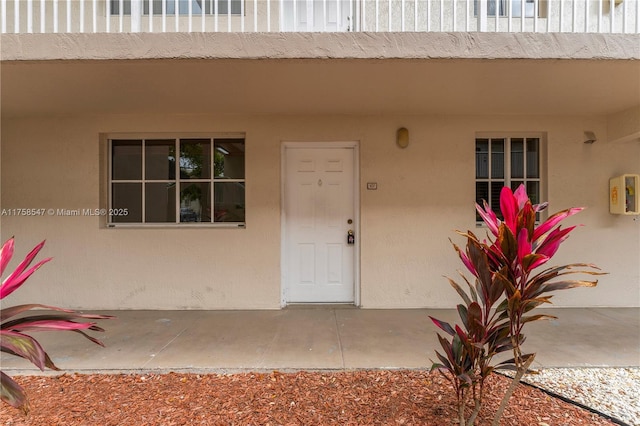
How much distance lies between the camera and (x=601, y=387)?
2.58m

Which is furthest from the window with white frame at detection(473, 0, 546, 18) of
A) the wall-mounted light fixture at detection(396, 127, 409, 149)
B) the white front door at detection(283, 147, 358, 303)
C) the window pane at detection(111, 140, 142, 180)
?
the window pane at detection(111, 140, 142, 180)

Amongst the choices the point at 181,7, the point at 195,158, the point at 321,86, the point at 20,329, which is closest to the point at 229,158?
the point at 195,158

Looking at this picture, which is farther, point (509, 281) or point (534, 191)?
point (534, 191)

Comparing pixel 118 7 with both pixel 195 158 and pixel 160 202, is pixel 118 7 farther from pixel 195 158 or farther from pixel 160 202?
pixel 160 202

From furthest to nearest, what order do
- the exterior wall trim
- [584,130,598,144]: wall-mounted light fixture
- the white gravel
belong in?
[584,130,598,144]: wall-mounted light fixture
the exterior wall trim
the white gravel

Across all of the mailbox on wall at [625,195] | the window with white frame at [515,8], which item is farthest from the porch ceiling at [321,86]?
the window with white frame at [515,8]

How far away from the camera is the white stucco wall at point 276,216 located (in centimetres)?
448

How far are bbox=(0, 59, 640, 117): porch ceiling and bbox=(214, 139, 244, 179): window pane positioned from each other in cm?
→ 54

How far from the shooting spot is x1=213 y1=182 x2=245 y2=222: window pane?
459 centimetres

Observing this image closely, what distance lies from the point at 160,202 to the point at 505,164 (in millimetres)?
4921

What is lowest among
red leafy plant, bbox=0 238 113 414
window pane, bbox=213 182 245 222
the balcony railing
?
red leafy plant, bbox=0 238 113 414

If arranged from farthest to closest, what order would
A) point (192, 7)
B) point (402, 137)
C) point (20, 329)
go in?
point (192, 7) → point (402, 137) → point (20, 329)

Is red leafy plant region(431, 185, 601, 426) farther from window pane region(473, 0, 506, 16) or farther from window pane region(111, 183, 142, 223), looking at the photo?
window pane region(111, 183, 142, 223)

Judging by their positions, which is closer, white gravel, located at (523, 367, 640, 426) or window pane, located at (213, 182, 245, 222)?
white gravel, located at (523, 367, 640, 426)
